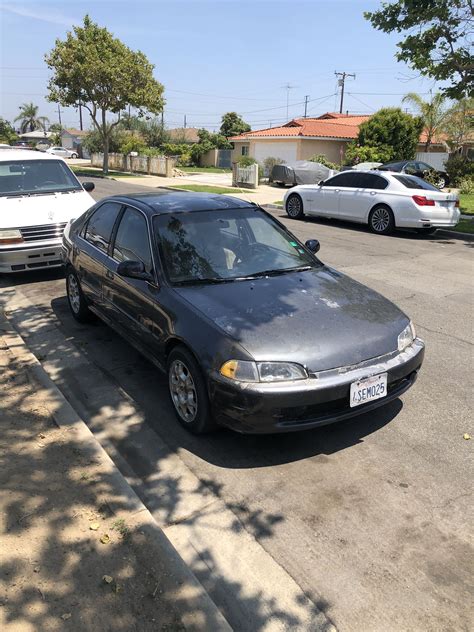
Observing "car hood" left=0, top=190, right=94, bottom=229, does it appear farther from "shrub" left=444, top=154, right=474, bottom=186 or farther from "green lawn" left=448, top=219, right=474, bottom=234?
"shrub" left=444, top=154, right=474, bottom=186

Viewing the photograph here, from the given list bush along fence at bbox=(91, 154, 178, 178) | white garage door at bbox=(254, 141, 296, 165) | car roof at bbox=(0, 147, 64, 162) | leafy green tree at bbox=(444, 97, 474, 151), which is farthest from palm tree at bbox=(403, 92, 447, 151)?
car roof at bbox=(0, 147, 64, 162)

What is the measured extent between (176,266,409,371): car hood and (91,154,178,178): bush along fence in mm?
33134

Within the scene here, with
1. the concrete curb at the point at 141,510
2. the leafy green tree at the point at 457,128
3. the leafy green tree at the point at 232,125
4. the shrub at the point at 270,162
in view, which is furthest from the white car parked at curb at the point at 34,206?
the leafy green tree at the point at 232,125

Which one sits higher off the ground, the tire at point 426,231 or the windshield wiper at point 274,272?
the windshield wiper at point 274,272

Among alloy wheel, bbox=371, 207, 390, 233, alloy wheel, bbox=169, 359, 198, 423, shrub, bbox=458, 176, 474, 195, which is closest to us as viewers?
alloy wheel, bbox=169, 359, 198, 423

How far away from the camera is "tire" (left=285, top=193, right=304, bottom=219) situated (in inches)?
589

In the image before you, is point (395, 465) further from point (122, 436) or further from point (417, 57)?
point (417, 57)

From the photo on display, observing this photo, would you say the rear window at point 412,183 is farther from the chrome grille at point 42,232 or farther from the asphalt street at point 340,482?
the chrome grille at point 42,232

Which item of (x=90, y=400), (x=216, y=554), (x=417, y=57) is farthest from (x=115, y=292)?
(x=417, y=57)

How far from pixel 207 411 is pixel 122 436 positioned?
0.76 metres

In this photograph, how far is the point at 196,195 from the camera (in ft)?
16.9

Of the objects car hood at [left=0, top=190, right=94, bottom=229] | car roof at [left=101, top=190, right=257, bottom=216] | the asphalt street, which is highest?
car roof at [left=101, top=190, right=257, bottom=216]

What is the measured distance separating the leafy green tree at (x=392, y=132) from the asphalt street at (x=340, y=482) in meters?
24.9

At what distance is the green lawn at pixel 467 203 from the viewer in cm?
1684
